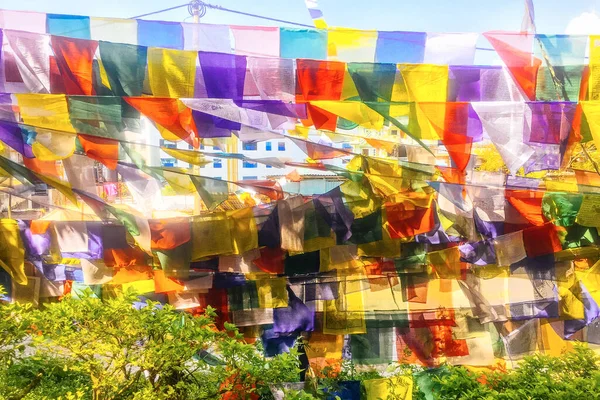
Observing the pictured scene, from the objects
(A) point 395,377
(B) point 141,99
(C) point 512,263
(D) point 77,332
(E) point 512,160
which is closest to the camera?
(D) point 77,332

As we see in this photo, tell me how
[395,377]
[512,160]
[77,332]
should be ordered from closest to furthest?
[77,332] → [512,160] → [395,377]

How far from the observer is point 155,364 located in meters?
2.69

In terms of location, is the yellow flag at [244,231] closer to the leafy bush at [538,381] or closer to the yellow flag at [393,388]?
the yellow flag at [393,388]

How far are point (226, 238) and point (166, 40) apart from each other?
146 centimetres

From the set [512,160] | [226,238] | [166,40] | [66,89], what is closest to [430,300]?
[512,160]

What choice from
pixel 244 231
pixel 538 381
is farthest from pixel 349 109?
pixel 538 381

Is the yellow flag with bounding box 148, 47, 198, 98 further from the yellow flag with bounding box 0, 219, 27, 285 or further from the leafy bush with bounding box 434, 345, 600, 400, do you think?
the leafy bush with bounding box 434, 345, 600, 400

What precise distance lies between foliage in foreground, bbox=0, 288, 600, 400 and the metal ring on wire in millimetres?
4747

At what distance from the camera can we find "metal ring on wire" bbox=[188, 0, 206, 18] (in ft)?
20.8

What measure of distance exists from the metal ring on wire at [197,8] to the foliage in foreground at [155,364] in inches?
187

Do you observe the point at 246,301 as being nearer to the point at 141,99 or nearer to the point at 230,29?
the point at 141,99

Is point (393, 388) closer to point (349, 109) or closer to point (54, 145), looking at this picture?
point (349, 109)

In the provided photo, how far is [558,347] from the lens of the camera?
3785mm

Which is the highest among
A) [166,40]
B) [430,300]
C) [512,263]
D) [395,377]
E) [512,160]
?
[166,40]
